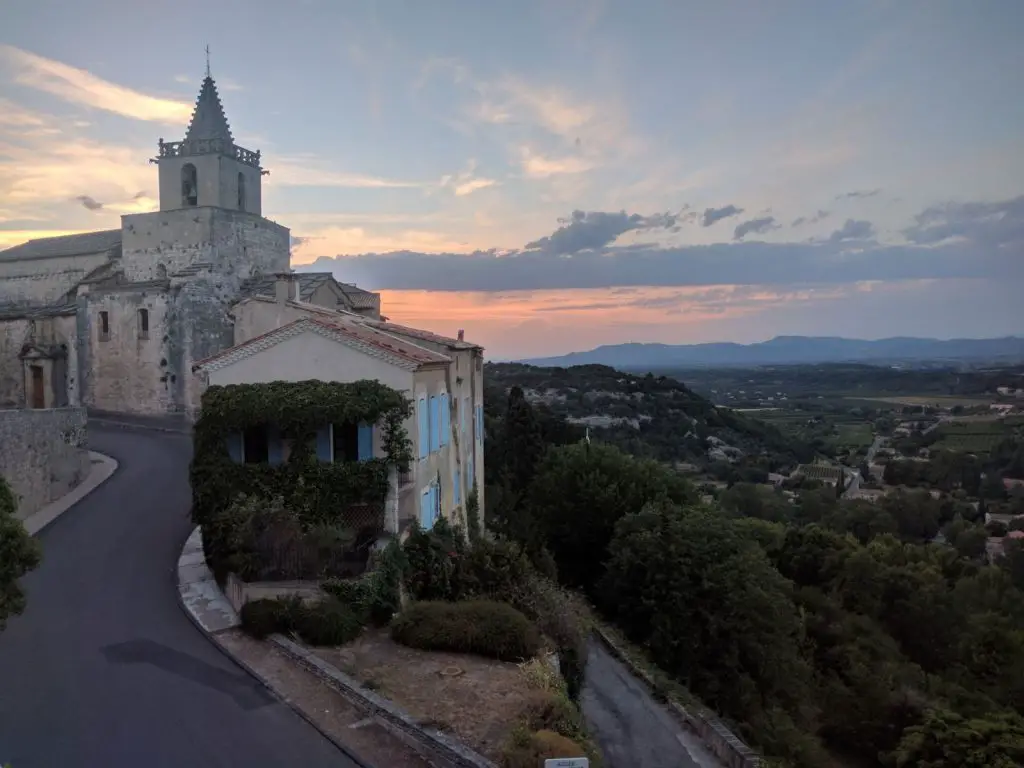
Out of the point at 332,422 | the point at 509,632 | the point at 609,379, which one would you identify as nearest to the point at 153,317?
the point at 332,422

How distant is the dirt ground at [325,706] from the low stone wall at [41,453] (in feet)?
30.6

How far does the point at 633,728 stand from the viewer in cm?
1546

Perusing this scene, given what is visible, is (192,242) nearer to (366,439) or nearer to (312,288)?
(312,288)

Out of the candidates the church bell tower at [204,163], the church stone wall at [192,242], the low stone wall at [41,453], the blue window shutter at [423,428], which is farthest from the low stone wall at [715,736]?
the church bell tower at [204,163]

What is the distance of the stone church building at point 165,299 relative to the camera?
3147 cm

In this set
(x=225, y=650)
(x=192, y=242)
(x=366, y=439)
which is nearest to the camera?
(x=225, y=650)

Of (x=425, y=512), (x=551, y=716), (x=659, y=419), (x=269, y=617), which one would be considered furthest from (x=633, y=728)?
(x=659, y=419)

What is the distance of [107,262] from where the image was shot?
34875mm

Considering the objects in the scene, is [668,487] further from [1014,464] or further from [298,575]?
[1014,464]

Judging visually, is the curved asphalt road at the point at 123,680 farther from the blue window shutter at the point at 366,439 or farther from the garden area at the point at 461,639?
the blue window shutter at the point at 366,439

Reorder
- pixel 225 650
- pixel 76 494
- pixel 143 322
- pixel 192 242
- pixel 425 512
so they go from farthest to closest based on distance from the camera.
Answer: pixel 192 242
pixel 143 322
pixel 76 494
pixel 425 512
pixel 225 650

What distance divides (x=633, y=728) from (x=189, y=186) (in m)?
29.5

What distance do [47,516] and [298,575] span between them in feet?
28.3

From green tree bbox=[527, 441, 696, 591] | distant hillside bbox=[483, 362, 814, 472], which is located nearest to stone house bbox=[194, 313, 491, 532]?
green tree bbox=[527, 441, 696, 591]
